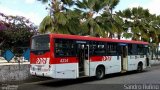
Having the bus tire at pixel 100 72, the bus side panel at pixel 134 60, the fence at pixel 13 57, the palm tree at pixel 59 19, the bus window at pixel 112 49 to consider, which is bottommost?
the bus tire at pixel 100 72

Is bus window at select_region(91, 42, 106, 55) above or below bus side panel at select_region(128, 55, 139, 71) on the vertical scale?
above

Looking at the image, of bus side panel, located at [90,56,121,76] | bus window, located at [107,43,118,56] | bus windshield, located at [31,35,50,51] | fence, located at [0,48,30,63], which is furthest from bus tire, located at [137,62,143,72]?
bus windshield, located at [31,35,50,51]

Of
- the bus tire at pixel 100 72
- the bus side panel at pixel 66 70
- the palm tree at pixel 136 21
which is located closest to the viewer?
the bus side panel at pixel 66 70

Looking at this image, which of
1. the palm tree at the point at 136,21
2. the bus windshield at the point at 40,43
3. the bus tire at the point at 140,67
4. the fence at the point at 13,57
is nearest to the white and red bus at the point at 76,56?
the bus windshield at the point at 40,43

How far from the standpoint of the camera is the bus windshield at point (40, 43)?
15025mm

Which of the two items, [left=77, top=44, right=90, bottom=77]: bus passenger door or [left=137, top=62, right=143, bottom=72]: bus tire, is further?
[left=137, top=62, right=143, bottom=72]: bus tire

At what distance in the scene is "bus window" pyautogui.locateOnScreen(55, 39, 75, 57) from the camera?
14984 millimetres

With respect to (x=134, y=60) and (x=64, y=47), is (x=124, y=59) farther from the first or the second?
(x=64, y=47)

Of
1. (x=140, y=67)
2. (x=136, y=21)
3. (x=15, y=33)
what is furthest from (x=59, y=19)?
(x=136, y=21)

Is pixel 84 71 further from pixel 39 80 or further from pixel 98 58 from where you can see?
pixel 39 80

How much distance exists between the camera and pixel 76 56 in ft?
52.7

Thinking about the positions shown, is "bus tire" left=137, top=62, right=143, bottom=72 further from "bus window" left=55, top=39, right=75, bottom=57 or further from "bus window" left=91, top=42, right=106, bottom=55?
"bus window" left=55, top=39, right=75, bottom=57

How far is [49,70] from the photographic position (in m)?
14.7

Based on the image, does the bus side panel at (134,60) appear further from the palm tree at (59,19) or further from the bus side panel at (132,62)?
the palm tree at (59,19)
